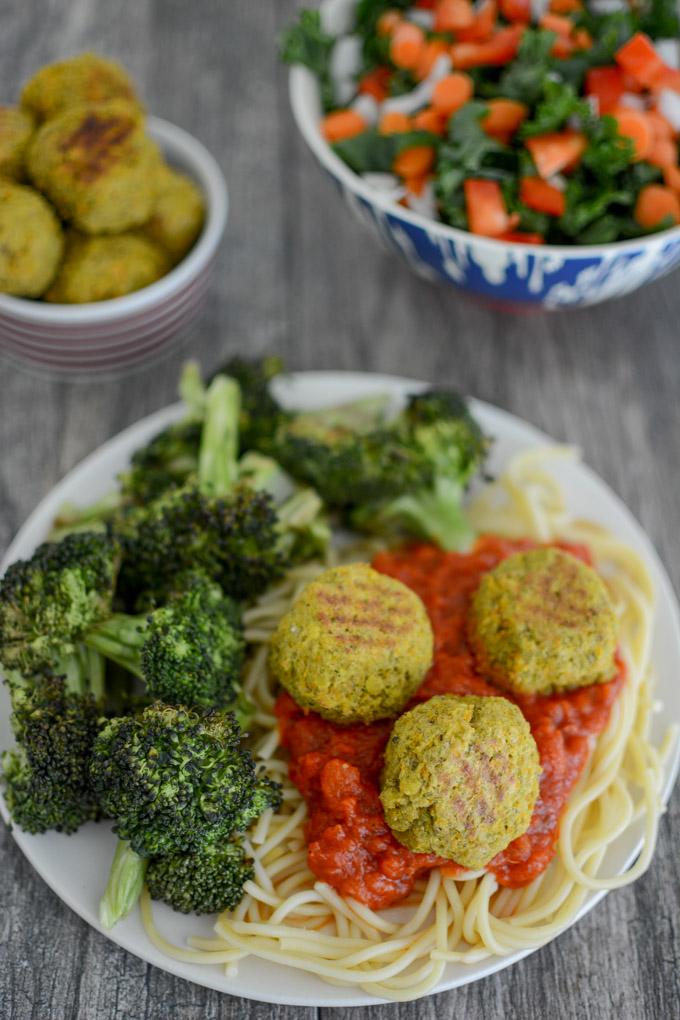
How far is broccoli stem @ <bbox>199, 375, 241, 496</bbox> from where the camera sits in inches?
127

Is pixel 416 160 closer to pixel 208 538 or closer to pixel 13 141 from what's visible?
pixel 13 141

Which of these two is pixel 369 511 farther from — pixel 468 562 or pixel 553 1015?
pixel 553 1015

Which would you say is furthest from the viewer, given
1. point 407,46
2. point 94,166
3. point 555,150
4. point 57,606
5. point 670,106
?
point 407,46

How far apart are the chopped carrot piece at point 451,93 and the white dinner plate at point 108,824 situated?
1.20 metres

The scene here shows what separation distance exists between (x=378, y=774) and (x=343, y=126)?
9.22 ft

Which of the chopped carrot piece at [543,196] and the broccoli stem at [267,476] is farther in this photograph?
the chopped carrot piece at [543,196]

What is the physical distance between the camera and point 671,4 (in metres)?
4.02

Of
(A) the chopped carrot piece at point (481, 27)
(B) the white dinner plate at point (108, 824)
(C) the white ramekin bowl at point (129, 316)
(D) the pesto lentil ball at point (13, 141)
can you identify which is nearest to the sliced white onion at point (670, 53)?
(A) the chopped carrot piece at point (481, 27)

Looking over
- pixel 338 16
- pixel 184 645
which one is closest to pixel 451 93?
pixel 338 16

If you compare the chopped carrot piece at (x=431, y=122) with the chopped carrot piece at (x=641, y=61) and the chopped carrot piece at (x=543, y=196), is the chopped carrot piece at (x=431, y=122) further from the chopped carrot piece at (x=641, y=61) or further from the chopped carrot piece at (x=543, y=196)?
the chopped carrot piece at (x=641, y=61)

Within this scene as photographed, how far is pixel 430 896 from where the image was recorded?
8.59 ft

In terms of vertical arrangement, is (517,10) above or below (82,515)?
above

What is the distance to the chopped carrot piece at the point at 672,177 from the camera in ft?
12.1

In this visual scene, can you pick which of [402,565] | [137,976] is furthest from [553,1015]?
[402,565]
